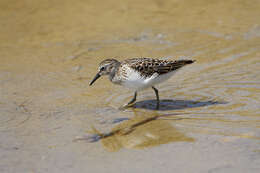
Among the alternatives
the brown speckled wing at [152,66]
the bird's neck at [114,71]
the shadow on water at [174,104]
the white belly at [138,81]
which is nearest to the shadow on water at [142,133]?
the shadow on water at [174,104]

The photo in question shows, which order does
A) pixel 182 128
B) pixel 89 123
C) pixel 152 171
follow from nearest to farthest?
pixel 152 171 → pixel 182 128 → pixel 89 123

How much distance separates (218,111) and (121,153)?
7.72ft

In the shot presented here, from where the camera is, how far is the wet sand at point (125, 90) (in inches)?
251

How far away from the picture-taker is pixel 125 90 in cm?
985

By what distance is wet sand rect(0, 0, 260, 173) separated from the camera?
251 inches

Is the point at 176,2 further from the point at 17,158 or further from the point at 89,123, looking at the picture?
the point at 17,158

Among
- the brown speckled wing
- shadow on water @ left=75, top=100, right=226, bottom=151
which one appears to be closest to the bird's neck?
the brown speckled wing

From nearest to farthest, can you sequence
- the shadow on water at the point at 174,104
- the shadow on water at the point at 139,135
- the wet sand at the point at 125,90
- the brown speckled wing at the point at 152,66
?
1. the wet sand at the point at 125,90
2. the shadow on water at the point at 139,135
3. the shadow on water at the point at 174,104
4. the brown speckled wing at the point at 152,66

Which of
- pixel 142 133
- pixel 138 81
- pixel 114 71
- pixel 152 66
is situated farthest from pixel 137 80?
pixel 142 133

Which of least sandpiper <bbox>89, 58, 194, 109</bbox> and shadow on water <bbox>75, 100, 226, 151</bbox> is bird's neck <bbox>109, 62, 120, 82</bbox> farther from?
shadow on water <bbox>75, 100, 226, 151</bbox>

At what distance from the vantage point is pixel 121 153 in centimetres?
648

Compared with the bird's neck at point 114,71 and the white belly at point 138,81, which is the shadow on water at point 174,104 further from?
the bird's neck at point 114,71

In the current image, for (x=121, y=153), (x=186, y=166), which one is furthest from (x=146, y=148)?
(x=186, y=166)

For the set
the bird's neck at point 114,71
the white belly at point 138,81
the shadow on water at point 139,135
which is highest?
the bird's neck at point 114,71
